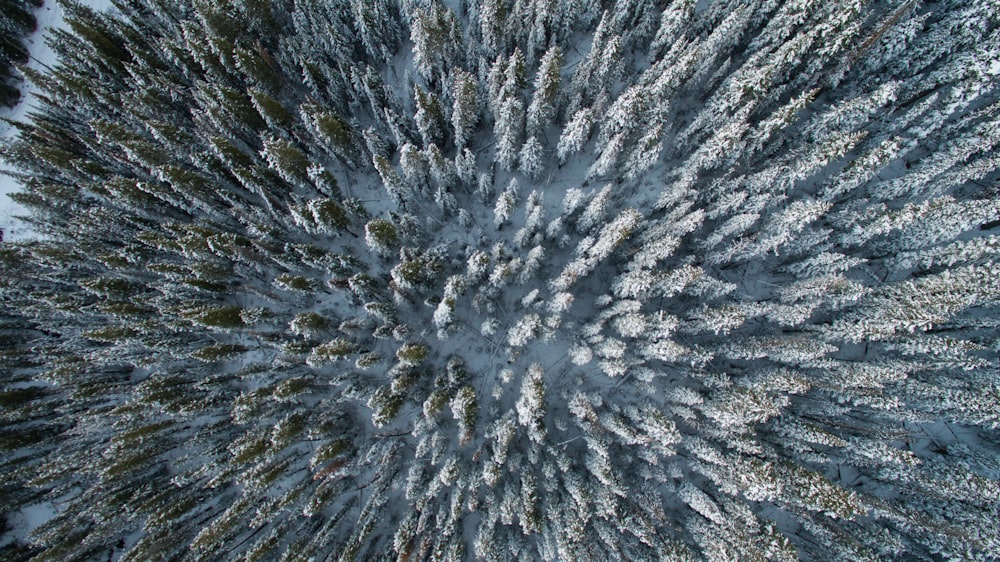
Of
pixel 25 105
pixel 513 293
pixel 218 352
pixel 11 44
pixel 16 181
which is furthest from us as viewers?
pixel 25 105

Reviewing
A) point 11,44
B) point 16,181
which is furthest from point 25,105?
point 16,181

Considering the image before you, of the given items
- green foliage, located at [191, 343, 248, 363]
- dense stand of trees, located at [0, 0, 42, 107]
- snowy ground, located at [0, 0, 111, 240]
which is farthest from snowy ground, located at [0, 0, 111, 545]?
green foliage, located at [191, 343, 248, 363]

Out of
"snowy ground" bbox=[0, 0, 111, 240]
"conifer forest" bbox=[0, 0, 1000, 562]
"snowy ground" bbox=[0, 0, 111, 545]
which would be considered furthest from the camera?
"snowy ground" bbox=[0, 0, 111, 240]

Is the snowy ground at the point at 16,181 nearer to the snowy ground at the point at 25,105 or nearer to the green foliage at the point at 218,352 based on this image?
the snowy ground at the point at 25,105

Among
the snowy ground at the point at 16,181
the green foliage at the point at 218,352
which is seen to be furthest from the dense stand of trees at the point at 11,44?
the green foliage at the point at 218,352

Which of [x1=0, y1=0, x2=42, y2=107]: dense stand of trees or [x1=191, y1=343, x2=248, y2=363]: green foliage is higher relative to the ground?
[x1=0, y1=0, x2=42, y2=107]: dense stand of trees

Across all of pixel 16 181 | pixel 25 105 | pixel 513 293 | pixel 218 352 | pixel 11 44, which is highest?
pixel 11 44

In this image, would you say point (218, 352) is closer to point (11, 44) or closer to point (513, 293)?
point (513, 293)

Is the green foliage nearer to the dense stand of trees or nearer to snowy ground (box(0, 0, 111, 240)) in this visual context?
snowy ground (box(0, 0, 111, 240))
